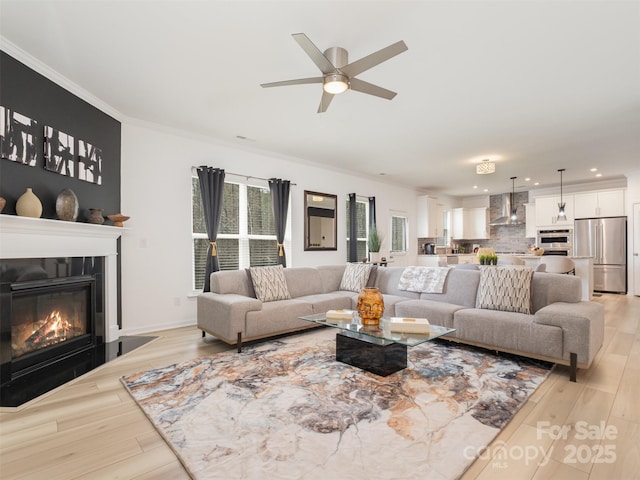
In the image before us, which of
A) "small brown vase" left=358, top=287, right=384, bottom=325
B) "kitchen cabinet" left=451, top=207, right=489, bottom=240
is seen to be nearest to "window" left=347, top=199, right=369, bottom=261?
"kitchen cabinet" left=451, top=207, right=489, bottom=240

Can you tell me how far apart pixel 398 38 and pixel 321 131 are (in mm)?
2181

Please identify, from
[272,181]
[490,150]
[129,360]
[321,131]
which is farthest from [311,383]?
[490,150]

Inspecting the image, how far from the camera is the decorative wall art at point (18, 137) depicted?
8.72 ft

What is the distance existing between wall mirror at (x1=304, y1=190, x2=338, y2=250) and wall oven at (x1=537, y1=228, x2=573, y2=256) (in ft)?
18.2

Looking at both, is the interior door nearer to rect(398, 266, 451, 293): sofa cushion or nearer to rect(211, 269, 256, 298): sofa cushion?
rect(398, 266, 451, 293): sofa cushion

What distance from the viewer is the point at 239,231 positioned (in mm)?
5324

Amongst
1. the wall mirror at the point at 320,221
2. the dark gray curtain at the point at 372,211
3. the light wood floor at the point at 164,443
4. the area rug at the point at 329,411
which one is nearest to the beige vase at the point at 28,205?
the light wood floor at the point at 164,443

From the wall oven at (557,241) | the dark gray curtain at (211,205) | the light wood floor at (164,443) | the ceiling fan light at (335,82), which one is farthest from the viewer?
the wall oven at (557,241)

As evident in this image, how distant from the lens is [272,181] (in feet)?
18.3

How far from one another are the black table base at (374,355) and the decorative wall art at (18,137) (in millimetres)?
3259

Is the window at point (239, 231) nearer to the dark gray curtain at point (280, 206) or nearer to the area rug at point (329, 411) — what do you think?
the dark gray curtain at point (280, 206)

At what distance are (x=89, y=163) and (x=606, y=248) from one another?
9.92m

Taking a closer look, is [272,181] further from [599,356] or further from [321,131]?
[599,356]

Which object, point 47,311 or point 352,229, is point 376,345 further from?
point 352,229
